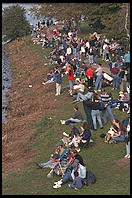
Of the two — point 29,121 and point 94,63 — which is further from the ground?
point 94,63

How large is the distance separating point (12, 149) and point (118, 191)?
786 cm

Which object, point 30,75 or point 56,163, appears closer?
point 56,163

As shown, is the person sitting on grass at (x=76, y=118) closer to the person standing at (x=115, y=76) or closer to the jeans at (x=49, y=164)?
the jeans at (x=49, y=164)

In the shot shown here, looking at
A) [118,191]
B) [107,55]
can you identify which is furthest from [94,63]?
[118,191]

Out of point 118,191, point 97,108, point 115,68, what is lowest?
point 118,191

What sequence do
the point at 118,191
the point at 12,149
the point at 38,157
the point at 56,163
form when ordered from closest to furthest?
1. the point at 118,191
2. the point at 56,163
3. the point at 38,157
4. the point at 12,149

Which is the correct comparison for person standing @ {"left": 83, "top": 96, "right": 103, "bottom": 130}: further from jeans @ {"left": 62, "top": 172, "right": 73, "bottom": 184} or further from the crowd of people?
jeans @ {"left": 62, "top": 172, "right": 73, "bottom": 184}

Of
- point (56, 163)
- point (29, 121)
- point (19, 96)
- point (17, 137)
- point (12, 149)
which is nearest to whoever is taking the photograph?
point (56, 163)

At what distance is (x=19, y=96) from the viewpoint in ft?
103

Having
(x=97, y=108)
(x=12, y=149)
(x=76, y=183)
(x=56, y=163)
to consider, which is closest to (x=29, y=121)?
(x=12, y=149)

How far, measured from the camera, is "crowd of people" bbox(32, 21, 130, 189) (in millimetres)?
16156

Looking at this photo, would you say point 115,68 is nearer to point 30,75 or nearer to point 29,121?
point 29,121

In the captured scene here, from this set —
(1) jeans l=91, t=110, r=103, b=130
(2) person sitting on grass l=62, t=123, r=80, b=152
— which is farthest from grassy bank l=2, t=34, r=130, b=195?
(2) person sitting on grass l=62, t=123, r=80, b=152

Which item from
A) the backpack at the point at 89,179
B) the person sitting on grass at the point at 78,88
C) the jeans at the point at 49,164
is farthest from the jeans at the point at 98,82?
the backpack at the point at 89,179
